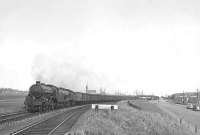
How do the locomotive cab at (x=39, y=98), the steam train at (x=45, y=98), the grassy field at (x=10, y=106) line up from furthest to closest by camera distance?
the grassy field at (x=10, y=106), the steam train at (x=45, y=98), the locomotive cab at (x=39, y=98)

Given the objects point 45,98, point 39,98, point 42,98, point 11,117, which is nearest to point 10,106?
point 45,98

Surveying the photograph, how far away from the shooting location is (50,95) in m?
42.3

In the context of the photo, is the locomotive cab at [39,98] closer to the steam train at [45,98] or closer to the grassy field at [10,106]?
the steam train at [45,98]

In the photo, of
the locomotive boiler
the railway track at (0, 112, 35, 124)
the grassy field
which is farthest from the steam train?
the railway track at (0, 112, 35, 124)

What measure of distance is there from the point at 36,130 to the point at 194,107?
291ft

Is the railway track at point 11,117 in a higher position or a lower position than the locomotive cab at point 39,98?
lower

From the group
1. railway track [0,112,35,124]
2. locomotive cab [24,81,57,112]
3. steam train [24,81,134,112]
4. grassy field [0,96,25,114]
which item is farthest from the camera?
grassy field [0,96,25,114]

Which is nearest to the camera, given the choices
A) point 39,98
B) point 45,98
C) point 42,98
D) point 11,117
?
point 11,117

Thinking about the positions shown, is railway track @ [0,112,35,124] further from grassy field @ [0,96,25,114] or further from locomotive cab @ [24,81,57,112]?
grassy field @ [0,96,25,114]

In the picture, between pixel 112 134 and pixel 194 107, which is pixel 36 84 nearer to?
pixel 112 134

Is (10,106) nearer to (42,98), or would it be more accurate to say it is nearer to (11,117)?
(42,98)

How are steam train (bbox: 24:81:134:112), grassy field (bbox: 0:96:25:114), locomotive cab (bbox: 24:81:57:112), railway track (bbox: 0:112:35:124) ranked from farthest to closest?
grassy field (bbox: 0:96:25:114) → steam train (bbox: 24:81:134:112) → locomotive cab (bbox: 24:81:57:112) → railway track (bbox: 0:112:35:124)

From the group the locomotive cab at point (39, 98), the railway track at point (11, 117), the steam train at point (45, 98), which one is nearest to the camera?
the railway track at point (11, 117)

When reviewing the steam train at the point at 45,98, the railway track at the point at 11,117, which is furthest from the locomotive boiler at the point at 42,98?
the railway track at the point at 11,117
